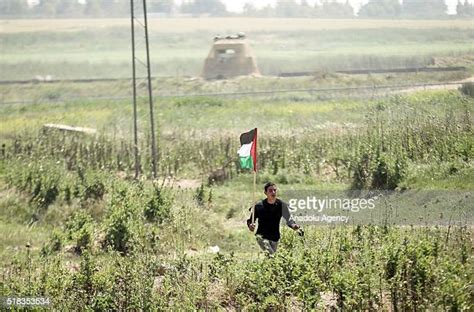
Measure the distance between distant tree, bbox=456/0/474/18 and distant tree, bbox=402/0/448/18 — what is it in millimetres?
898

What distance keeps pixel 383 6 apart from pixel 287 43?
11.2ft

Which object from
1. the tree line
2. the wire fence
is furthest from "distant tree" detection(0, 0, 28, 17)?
the wire fence

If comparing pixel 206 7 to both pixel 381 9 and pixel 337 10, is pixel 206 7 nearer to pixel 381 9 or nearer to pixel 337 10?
pixel 337 10

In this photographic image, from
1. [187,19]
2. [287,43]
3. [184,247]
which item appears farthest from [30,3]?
[184,247]

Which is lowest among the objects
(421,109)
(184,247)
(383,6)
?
(184,247)

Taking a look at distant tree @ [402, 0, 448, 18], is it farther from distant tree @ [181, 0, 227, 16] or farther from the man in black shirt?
the man in black shirt

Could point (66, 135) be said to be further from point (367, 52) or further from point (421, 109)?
point (367, 52)

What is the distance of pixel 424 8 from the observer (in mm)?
17812

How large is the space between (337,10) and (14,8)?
7841 millimetres

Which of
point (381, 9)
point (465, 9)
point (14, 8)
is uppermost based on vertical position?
point (465, 9)

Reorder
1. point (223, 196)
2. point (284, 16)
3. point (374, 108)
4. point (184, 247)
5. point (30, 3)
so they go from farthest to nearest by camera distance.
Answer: point (30, 3) < point (284, 16) < point (374, 108) < point (223, 196) < point (184, 247)

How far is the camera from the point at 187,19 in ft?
69.3

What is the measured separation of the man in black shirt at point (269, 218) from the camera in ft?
30.0

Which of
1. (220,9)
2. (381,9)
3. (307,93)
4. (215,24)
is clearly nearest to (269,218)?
A: (307,93)
